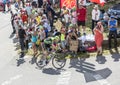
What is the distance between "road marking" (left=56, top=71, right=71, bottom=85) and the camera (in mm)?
18203

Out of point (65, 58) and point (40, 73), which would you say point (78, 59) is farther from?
point (40, 73)

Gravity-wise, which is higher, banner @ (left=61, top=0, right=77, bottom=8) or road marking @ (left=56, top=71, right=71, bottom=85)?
banner @ (left=61, top=0, right=77, bottom=8)

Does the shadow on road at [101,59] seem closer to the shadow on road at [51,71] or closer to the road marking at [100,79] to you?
the road marking at [100,79]

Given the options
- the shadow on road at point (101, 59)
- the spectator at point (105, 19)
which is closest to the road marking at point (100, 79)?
the shadow on road at point (101, 59)

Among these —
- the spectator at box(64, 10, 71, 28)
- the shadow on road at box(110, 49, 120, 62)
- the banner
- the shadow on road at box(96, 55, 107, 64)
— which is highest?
the banner

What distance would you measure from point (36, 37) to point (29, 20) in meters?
4.07

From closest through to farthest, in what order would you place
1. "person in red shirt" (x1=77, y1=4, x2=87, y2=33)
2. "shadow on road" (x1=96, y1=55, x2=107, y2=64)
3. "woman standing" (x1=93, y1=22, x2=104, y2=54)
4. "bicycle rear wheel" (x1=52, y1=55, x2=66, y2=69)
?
"bicycle rear wheel" (x1=52, y1=55, x2=66, y2=69) < "shadow on road" (x1=96, y1=55, x2=107, y2=64) < "woman standing" (x1=93, y1=22, x2=104, y2=54) < "person in red shirt" (x1=77, y1=4, x2=87, y2=33)

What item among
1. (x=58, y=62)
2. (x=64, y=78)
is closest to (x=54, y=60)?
(x=58, y=62)

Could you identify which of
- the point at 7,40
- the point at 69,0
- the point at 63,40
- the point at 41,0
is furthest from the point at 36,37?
the point at 41,0

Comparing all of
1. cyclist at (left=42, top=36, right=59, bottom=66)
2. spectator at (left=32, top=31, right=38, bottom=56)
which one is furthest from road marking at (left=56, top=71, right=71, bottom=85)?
spectator at (left=32, top=31, right=38, bottom=56)

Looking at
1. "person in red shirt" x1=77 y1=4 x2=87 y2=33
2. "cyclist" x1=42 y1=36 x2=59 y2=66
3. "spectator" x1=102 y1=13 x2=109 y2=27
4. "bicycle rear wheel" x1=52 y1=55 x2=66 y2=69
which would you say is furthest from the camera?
→ "spectator" x1=102 y1=13 x2=109 y2=27

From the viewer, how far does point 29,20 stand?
25.4 metres

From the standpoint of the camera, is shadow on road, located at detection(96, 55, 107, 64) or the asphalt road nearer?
the asphalt road

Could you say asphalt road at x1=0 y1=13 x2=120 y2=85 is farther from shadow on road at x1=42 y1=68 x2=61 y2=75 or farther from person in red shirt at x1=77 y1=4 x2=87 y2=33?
person in red shirt at x1=77 y1=4 x2=87 y2=33
